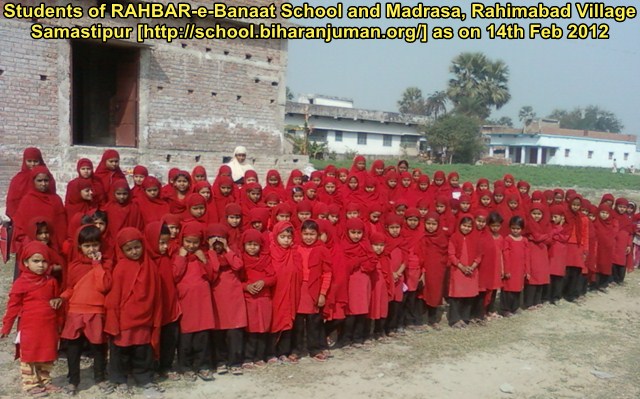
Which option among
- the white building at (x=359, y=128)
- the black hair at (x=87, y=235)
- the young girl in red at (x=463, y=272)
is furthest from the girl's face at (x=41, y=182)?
the white building at (x=359, y=128)

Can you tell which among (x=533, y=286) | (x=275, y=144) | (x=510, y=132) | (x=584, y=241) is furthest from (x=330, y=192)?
(x=510, y=132)

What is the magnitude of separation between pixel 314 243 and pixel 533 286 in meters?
3.20

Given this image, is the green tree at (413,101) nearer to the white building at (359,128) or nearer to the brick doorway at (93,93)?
the white building at (359,128)

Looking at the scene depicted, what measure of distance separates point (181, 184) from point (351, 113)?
91.8ft

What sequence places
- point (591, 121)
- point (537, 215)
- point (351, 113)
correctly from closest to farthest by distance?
point (537, 215) → point (351, 113) → point (591, 121)

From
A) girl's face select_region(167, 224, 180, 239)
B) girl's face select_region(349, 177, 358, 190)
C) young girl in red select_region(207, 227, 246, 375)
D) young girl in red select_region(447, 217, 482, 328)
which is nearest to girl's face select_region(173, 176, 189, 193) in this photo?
girl's face select_region(167, 224, 180, 239)

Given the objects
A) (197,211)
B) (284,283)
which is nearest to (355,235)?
(284,283)

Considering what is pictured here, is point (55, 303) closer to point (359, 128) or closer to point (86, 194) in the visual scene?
point (86, 194)

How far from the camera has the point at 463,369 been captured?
473 cm

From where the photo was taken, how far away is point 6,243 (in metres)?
7.34

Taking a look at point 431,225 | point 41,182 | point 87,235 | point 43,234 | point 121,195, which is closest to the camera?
point 87,235

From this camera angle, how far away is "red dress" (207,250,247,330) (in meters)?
4.32

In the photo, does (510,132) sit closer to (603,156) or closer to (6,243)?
(603,156)

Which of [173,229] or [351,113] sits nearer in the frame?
[173,229]
